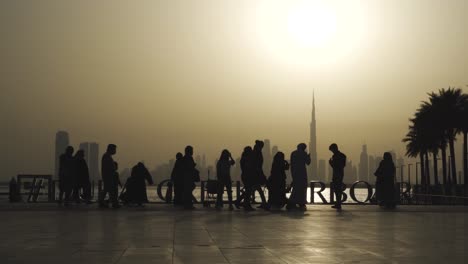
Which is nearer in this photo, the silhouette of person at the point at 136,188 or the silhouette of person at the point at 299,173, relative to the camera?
the silhouette of person at the point at 299,173

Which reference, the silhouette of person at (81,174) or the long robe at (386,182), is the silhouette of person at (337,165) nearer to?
the long robe at (386,182)

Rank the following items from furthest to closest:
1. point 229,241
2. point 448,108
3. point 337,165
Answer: point 448,108 < point 337,165 < point 229,241

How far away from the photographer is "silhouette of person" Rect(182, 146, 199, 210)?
22.2 metres

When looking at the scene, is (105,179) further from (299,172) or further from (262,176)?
(299,172)

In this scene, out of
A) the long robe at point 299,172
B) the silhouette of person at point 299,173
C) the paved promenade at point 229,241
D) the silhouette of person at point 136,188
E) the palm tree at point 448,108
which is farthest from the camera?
the palm tree at point 448,108

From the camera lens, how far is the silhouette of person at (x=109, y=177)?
2202cm

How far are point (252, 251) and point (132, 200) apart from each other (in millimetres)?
14971

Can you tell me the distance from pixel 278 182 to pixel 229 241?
39.1 feet

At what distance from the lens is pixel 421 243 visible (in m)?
10.6

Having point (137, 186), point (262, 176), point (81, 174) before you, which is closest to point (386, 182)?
point (262, 176)

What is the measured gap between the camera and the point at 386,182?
23734 millimetres

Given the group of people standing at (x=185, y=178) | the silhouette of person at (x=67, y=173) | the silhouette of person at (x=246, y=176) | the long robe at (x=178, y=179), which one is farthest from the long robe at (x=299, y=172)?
the silhouette of person at (x=67, y=173)

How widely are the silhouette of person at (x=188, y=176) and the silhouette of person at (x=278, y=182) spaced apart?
7.66ft

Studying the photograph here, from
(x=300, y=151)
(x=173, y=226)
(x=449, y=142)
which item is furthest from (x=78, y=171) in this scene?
(x=449, y=142)
